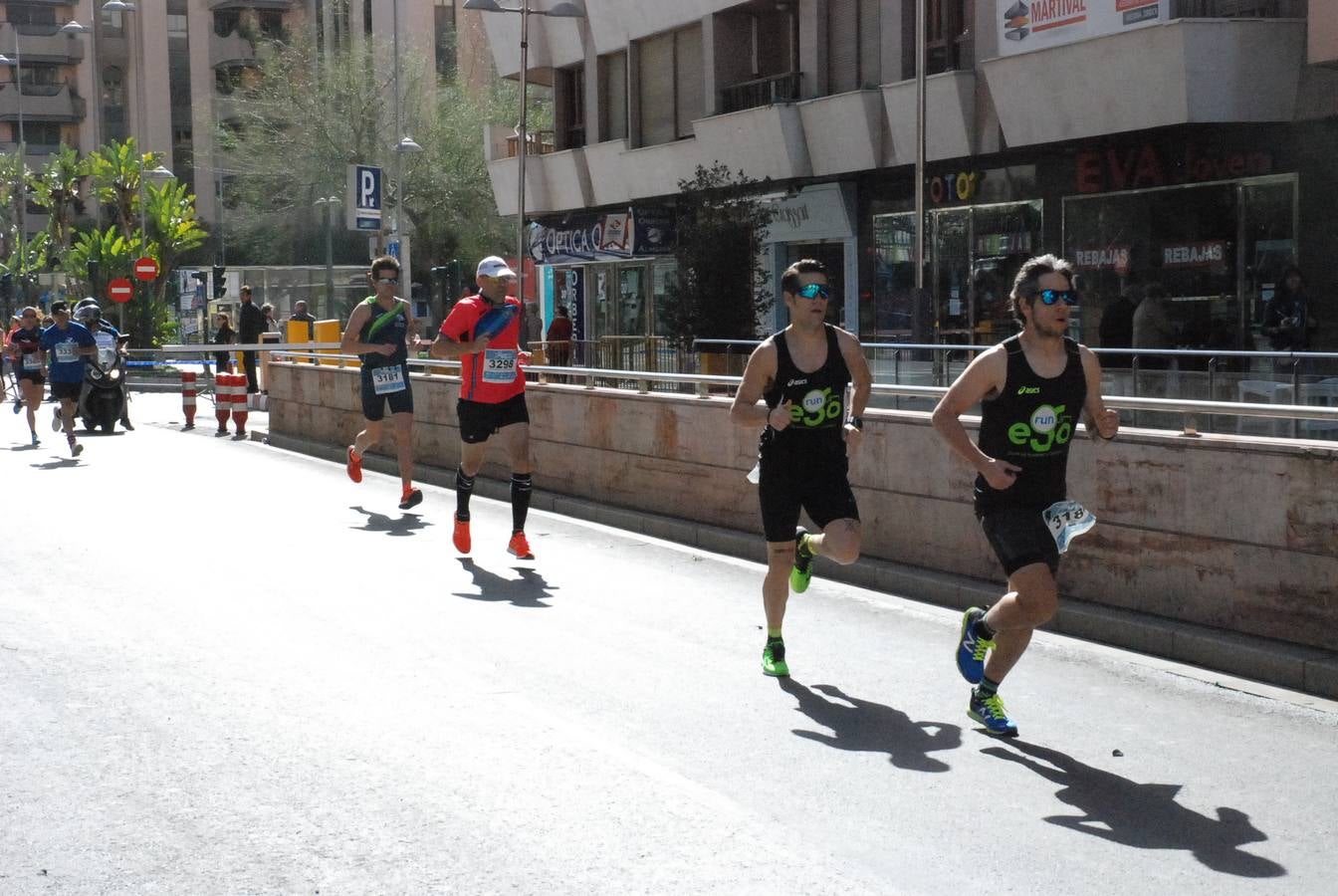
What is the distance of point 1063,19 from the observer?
22.2 m

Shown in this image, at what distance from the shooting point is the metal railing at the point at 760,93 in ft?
95.1

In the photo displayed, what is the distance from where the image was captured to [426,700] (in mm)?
6930

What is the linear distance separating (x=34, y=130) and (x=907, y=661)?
91070 millimetres

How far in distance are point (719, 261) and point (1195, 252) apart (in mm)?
→ 8351

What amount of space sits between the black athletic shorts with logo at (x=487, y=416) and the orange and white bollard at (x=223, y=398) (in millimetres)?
13109

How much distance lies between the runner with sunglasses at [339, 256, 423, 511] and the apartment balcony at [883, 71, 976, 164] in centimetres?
1231

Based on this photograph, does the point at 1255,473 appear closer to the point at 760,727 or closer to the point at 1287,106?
the point at 760,727

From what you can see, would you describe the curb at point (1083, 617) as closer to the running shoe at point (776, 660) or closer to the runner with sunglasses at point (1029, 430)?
the runner with sunglasses at point (1029, 430)

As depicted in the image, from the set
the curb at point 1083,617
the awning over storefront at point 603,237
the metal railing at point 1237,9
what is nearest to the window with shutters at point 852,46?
the awning over storefront at point 603,237

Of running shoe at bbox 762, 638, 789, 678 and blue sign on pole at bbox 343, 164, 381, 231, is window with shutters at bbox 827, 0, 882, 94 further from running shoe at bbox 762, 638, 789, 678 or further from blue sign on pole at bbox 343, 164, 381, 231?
running shoe at bbox 762, 638, 789, 678

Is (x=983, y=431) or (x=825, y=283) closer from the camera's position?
(x=983, y=431)

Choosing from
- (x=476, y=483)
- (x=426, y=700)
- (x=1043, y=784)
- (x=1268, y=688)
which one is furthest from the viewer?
(x=476, y=483)

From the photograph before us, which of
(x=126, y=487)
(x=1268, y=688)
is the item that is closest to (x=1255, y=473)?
(x=1268, y=688)

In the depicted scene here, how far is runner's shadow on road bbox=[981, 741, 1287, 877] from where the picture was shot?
197 inches
